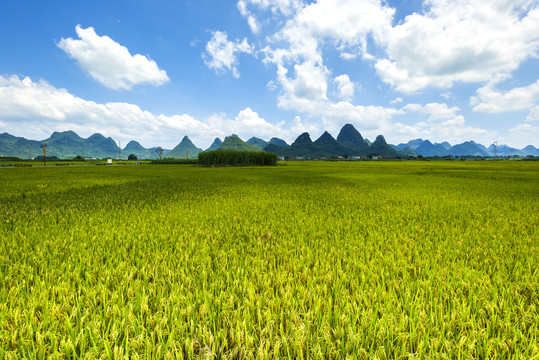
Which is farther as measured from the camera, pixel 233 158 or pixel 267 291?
pixel 233 158

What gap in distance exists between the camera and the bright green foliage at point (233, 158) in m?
72.0

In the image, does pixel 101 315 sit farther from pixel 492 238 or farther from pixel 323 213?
pixel 492 238

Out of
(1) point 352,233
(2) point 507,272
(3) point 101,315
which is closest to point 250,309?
(3) point 101,315

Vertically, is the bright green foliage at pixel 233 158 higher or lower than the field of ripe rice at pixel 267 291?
higher

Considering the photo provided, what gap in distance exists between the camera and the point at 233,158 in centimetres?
7556

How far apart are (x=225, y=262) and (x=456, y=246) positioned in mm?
3456

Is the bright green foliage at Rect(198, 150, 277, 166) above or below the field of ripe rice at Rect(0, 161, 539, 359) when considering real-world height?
above

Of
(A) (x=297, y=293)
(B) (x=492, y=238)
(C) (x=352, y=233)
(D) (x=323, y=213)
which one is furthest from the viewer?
(D) (x=323, y=213)

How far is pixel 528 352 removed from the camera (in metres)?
1.48

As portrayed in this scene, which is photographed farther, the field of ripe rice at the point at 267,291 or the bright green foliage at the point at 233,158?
the bright green foliage at the point at 233,158

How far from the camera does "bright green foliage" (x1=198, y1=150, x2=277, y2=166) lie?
72.0 metres

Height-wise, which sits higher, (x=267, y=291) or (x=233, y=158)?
(x=233, y=158)

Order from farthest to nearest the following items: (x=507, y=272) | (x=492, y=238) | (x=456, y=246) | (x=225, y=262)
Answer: (x=492, y=238), (x=456, y=246), (x=225, y=262), (x=507, y=272)

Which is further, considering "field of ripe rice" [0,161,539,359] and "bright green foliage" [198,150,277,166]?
"bright green foliage" [198,150,277,166]
